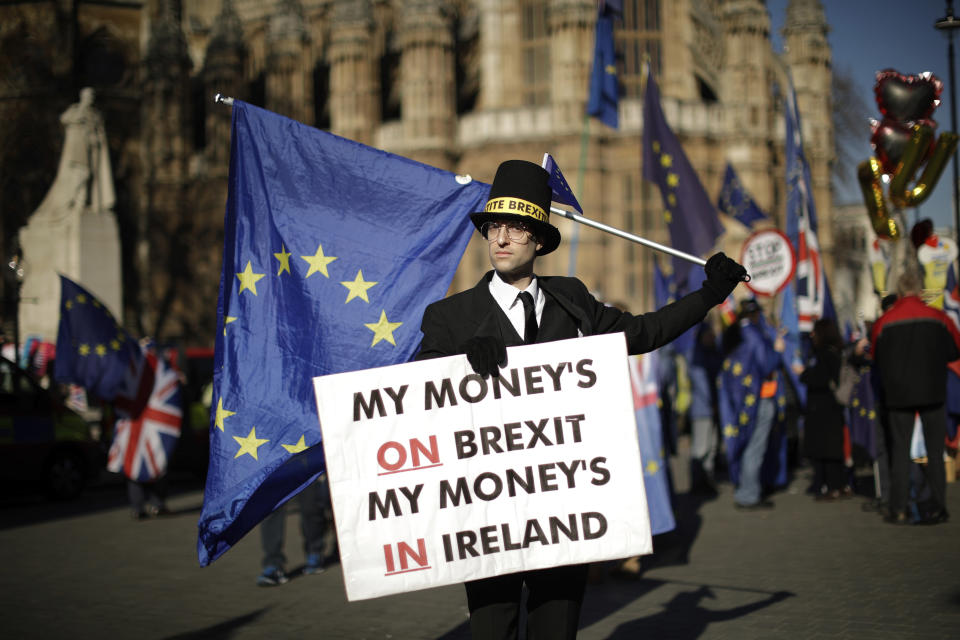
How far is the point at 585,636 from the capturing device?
19.3 ft

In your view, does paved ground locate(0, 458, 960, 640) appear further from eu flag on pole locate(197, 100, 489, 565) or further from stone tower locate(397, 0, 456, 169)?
stone tower locate(397, 0, 456, 169)

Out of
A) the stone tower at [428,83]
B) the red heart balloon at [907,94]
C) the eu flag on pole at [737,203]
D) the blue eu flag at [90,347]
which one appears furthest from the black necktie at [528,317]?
the stone tower at [428,83]

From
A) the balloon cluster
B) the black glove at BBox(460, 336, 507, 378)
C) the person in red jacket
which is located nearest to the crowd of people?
the person in red jacket

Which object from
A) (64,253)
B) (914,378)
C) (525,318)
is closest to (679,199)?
(914,378)

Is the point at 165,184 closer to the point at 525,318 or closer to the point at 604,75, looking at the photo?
the point at 604,75

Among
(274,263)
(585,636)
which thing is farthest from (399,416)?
(585,636)

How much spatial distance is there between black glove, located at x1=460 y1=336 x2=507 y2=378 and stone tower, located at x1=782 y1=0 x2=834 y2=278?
3435 cm

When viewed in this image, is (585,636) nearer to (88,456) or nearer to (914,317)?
(914,317)

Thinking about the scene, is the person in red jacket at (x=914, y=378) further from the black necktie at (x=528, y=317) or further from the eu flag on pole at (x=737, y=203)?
the eu flag on pole at (x=737, y=203)

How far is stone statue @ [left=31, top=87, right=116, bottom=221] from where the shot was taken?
21.3 meters

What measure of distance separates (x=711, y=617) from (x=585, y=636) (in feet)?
2.65

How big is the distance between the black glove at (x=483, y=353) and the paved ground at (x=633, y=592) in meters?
2.88

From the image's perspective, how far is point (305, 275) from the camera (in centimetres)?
489

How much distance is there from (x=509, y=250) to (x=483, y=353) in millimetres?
455
